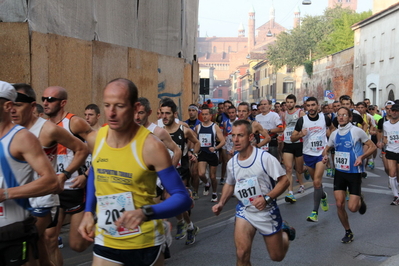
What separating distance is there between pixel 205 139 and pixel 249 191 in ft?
21.1

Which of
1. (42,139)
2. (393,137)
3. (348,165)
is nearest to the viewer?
(42,139)

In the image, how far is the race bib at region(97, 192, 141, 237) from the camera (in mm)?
3434

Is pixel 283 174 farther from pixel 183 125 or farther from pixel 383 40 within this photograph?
pixel 383 40

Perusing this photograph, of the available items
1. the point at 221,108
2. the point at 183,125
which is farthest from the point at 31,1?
the point at 221,108

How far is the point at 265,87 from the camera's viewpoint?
10012 cm

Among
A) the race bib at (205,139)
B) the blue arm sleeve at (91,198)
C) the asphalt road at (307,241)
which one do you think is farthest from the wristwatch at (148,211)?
the race bib at (205,139)

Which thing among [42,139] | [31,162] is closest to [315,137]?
[42,139]

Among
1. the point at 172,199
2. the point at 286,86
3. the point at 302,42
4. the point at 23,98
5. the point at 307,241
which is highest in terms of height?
the point at 302,42

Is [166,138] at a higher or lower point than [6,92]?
lower

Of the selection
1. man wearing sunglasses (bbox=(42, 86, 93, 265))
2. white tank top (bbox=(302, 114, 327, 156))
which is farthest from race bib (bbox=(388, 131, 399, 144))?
man wearing sunglasses (bbox=(42, 86, 93, 265))

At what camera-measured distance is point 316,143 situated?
10.4m

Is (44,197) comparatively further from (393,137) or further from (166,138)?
(393,137)

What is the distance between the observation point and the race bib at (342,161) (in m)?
8.09

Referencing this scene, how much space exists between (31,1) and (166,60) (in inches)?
266
